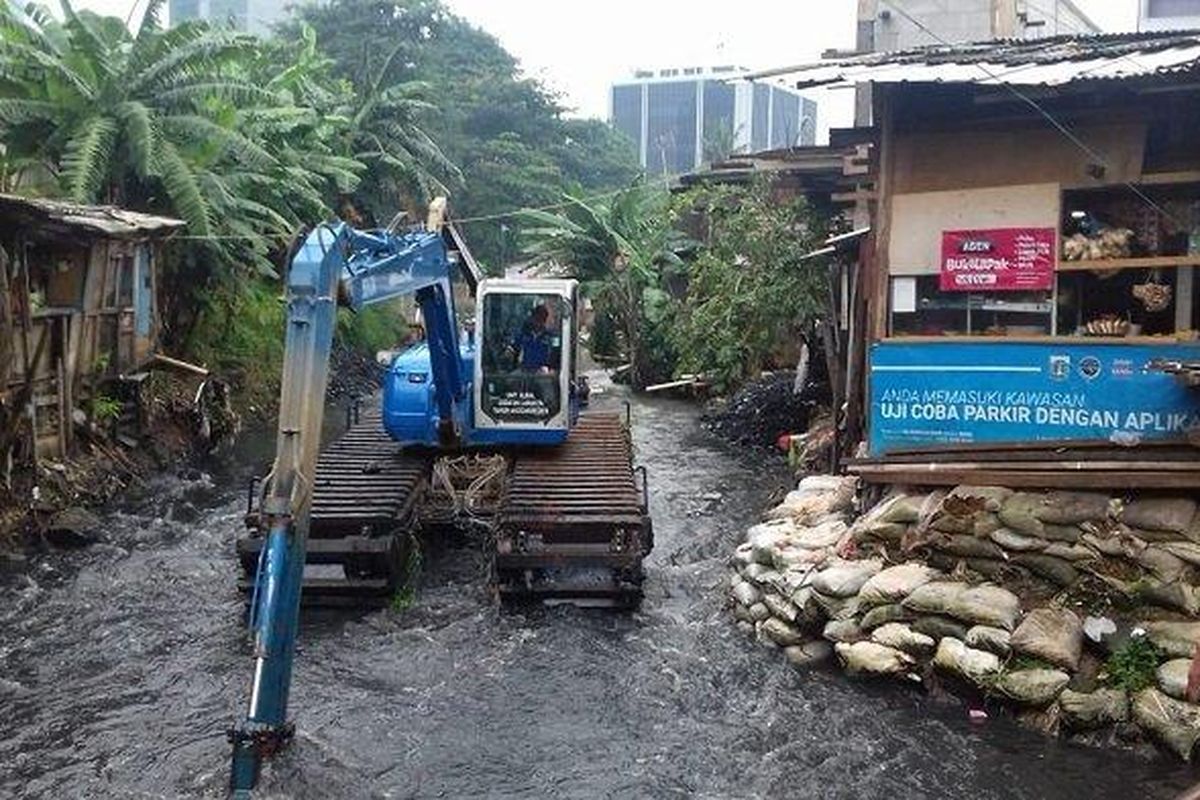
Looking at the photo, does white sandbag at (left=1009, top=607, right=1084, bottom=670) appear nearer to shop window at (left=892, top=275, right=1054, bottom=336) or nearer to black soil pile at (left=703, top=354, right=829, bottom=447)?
shop window at (left=892, top=275, right=1054, bottom=336)

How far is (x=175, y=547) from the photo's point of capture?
13.0 meters

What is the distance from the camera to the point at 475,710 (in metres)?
8.47

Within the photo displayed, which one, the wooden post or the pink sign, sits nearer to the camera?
the pink sign

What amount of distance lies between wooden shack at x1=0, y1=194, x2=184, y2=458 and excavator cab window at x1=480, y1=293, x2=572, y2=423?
486 cm

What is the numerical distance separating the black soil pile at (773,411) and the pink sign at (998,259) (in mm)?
9289

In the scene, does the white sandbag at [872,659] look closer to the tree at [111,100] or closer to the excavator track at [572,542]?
the excavator track at [572,542]

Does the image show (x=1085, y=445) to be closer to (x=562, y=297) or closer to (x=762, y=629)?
(x=762, y=629)

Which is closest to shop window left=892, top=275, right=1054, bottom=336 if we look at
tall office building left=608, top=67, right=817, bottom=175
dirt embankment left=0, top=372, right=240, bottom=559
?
dirt embankment left=0, top=372, right=240, bottom=559

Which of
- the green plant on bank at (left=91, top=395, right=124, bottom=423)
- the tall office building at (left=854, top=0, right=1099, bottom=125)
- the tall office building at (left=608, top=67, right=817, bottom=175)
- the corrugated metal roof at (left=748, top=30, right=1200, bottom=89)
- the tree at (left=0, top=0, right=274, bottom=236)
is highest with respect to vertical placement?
the tall office building at (left=608, top=67, right=817, bottom=175)

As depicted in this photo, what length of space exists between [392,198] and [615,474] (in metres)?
19.1

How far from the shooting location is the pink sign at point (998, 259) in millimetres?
9617

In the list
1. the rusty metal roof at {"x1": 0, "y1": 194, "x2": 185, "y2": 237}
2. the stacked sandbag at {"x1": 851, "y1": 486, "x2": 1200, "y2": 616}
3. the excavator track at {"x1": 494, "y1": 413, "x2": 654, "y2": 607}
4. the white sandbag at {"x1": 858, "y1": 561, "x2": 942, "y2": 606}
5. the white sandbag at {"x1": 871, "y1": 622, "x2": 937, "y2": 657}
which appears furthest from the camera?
the rusty metal roof at {"x1": 0, "y1": 194, "x2": 185, "y2": 237}

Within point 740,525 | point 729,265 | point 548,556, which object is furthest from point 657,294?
point 548,556

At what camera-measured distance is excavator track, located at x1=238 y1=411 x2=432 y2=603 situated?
33.9 feet
